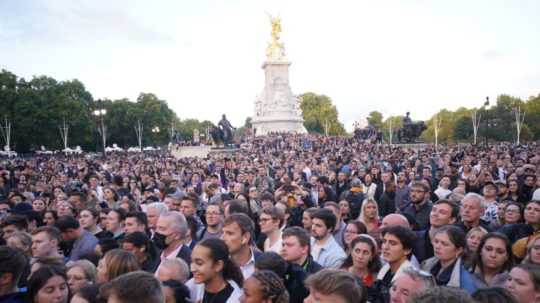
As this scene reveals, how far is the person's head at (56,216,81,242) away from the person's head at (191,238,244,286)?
3.29 metres

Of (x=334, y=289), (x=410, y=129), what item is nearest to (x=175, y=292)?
(x=334, y=289)

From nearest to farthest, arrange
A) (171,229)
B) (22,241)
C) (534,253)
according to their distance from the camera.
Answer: (534,253), (171,229), (22,241)

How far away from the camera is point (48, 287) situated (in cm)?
392

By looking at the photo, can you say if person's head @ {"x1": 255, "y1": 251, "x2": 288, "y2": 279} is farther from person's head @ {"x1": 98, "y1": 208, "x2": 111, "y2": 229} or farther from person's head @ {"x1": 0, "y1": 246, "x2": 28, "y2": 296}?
person's head @ {"x1": 98, "y1": 208, "x2": 111, "y2": 229}

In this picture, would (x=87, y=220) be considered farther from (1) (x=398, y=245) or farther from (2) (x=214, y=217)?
(1) (x=398, y=245)

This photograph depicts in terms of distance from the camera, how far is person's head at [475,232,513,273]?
480 centimetres

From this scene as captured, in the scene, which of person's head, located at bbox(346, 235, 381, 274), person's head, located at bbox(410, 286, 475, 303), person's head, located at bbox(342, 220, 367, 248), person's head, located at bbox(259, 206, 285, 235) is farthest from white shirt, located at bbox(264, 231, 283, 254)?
person's head, located at bbox(410, 286, 475, 303)

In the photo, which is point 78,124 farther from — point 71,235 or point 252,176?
point 71,235

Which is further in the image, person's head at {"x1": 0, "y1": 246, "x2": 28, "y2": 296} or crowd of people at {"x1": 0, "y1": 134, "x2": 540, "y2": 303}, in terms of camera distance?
person's head at {"x1": 0, "y1": 246, "x2": 28, "y2": 296}

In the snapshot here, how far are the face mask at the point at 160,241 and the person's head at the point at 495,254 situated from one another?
354cm

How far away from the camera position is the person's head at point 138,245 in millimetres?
5320

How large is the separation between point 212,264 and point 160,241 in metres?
2.00

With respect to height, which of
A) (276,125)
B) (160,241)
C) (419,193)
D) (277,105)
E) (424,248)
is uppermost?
(277,105)

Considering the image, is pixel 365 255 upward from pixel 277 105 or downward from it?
downward
